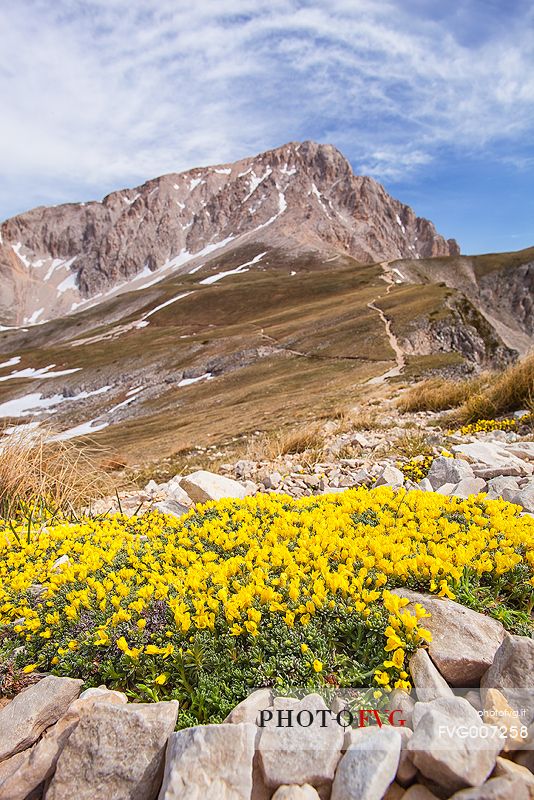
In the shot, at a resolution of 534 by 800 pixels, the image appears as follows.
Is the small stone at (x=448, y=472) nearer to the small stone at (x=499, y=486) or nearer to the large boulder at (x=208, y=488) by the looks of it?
the small stone at (x=499, y=486)

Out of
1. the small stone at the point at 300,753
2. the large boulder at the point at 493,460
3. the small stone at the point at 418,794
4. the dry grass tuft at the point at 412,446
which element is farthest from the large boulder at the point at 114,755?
the dry grass tuft at the point at 412,446

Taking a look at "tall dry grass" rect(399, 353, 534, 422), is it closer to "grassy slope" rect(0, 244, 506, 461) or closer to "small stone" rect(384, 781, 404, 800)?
"small stone" rect(384, 781, 404, 800)

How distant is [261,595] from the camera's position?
3.72m

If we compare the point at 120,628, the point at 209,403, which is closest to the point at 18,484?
the point at 120,628

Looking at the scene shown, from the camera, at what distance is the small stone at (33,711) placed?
3.09m

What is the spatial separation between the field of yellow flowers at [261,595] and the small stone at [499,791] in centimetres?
82

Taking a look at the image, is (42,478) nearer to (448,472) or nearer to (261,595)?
(261,595)

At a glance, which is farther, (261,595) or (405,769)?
(261,595)

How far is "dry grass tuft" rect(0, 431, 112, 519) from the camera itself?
299 inches

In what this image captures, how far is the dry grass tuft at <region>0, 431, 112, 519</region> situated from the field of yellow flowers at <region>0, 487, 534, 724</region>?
239 centimetres

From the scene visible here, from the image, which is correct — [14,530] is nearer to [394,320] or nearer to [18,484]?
[18,484]

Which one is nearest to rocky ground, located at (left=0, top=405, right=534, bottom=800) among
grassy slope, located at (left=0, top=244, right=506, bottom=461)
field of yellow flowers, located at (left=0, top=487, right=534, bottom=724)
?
field of yellow flowers, located at (left=0, top=487, right=534, bottom=724)

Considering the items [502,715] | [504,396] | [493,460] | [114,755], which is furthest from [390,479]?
[504,396]

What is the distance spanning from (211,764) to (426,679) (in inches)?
56.8
